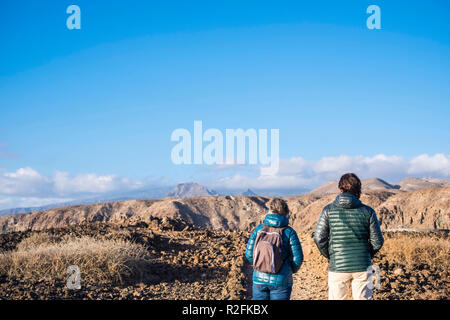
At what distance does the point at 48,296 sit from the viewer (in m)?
7.08

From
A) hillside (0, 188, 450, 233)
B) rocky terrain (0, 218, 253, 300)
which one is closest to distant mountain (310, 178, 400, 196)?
hillside (0, 188, 450, 233)

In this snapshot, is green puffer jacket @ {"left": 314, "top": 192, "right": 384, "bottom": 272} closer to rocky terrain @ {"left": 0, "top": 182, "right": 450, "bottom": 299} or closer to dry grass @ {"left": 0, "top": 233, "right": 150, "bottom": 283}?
rocky terrain @ {"left": 0, "top": 182, "right": 450, "bottom": 299}

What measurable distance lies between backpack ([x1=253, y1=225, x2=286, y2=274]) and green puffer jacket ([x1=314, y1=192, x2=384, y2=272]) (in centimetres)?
74

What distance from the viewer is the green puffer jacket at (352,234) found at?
15.4ft

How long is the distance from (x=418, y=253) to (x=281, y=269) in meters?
8.16

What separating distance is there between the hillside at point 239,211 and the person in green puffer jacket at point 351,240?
3787 cm

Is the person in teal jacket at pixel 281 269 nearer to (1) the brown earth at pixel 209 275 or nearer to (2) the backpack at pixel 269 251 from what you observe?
(2) the backpack at pixel 269 251

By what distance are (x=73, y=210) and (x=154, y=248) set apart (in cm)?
6909

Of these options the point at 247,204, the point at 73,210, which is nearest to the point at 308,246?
the point at 247,204

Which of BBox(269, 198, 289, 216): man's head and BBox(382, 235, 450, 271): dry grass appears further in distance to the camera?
BBox(382, 235, 450, 271): dry grass

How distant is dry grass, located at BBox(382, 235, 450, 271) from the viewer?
409 inches

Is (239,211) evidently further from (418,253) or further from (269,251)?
(269,251)

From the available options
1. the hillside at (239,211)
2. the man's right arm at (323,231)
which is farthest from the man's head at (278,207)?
the hillside at (239,211)
